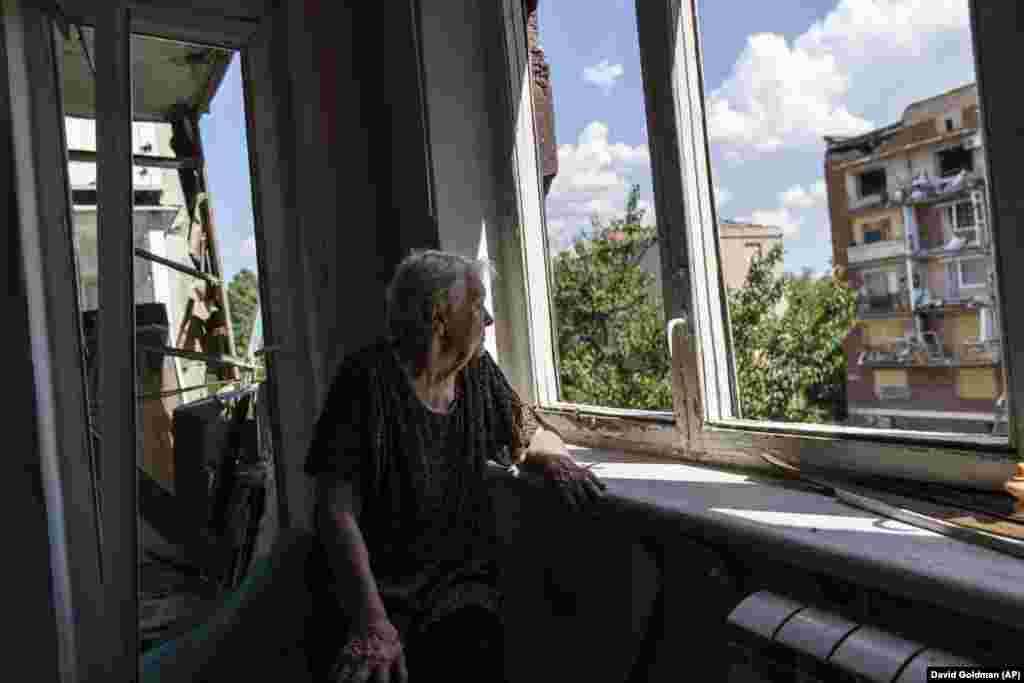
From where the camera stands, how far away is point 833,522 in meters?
1.08

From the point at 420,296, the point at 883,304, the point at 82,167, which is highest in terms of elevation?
the point at 82,167

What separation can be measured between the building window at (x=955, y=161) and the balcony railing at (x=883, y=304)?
0.61 ft

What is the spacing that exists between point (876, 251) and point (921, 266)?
0.28 ft

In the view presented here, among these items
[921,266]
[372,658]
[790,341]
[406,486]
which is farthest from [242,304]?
[921,266]

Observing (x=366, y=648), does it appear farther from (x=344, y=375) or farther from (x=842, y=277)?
(x=842, y=277)

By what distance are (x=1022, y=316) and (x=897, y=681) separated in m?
0.49

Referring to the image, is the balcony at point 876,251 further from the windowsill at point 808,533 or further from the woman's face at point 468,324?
the woman's face at point 468,324

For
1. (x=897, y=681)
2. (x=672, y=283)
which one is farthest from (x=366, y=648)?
(x=672, y=283)

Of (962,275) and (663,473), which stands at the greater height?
(962,275)

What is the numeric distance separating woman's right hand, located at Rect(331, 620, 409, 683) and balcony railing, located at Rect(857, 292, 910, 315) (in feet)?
3.13

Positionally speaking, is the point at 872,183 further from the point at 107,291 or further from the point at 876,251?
the point at 107,291

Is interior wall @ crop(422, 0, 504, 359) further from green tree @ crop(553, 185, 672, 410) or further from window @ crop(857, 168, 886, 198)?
window @ crop(857, 168, 886, 198)

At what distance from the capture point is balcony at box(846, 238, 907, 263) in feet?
3.84

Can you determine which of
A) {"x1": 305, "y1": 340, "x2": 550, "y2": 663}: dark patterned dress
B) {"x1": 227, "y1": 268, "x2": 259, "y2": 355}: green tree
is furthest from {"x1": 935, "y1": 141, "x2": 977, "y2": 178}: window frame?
{"x1": 227, "y1": 268, "x2": 259, "y2": 355}: green tree
